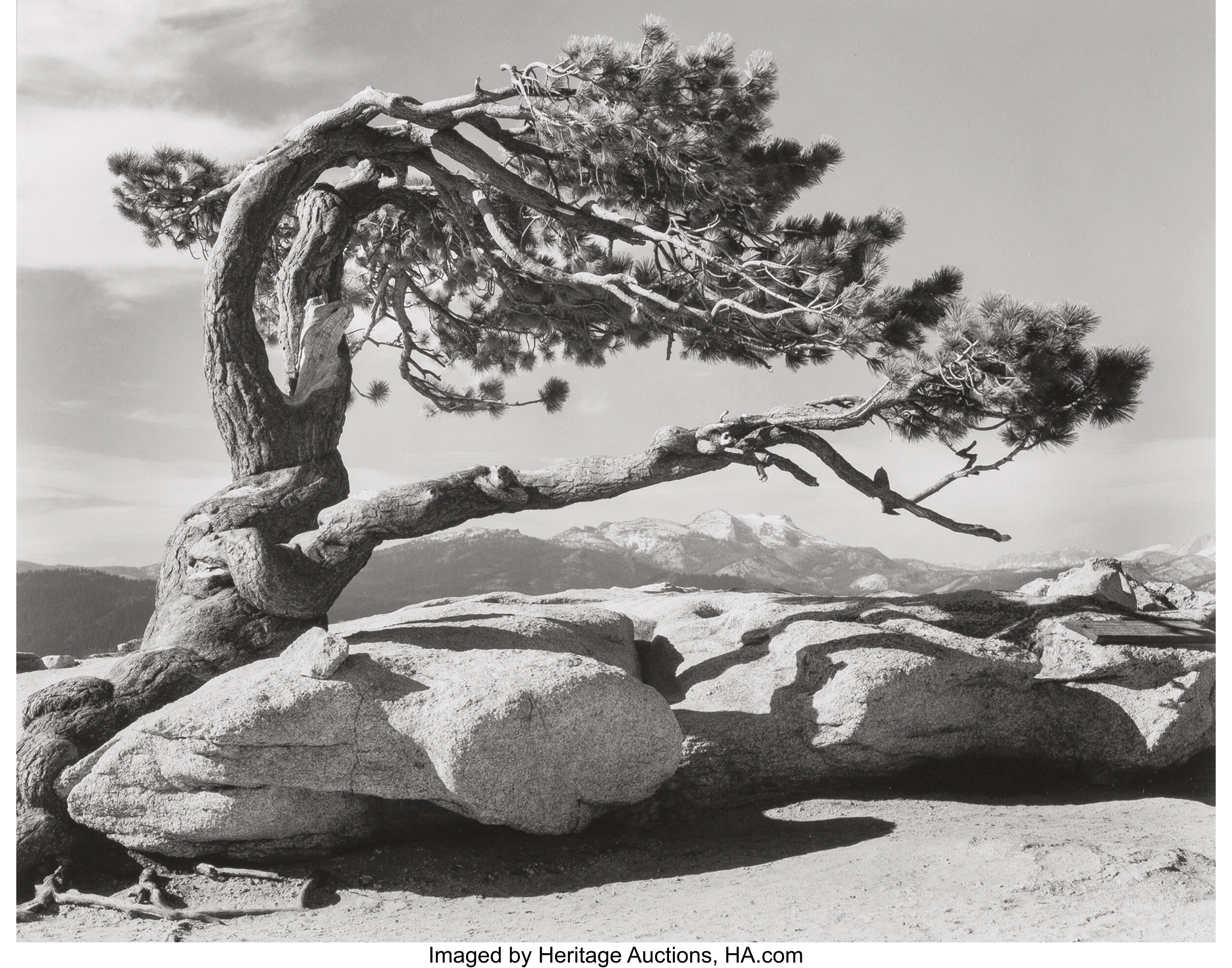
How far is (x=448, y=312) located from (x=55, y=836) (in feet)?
19.4

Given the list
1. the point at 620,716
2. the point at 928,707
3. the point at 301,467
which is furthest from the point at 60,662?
the point at 928,707

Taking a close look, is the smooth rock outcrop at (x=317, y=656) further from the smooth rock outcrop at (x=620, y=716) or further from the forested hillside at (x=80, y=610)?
the forested hillside at (x=80, y=610)

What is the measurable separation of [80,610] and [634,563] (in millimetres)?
8953

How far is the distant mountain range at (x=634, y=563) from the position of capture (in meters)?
15.3

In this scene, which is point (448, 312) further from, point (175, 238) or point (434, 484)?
point (434, 484)

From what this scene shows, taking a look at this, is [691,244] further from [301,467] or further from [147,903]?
[147,903]

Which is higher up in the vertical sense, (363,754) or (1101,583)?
(1101,583)

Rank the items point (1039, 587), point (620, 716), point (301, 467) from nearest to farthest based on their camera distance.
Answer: point (620, 716)
point (301, 467)
point (1039, 587)

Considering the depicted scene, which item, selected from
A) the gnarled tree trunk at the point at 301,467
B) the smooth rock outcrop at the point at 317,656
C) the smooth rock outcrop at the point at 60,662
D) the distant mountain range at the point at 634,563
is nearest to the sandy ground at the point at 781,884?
the smooth rock outcrop at the point at 317,656

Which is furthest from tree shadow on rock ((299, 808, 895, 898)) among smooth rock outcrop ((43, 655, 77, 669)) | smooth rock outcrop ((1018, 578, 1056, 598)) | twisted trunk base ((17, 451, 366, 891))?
smooth rock outcrop ((43, 655, 77, 669))

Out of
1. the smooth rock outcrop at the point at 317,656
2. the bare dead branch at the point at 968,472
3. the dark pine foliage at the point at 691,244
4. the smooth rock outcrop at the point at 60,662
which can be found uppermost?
the dark pine foliage at the point at 691,244

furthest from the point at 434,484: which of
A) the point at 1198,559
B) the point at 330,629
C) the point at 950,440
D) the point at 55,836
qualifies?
the point at 1198,559

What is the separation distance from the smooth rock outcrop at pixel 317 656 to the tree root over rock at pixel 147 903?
1.01 meters

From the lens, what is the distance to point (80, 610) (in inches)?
560
